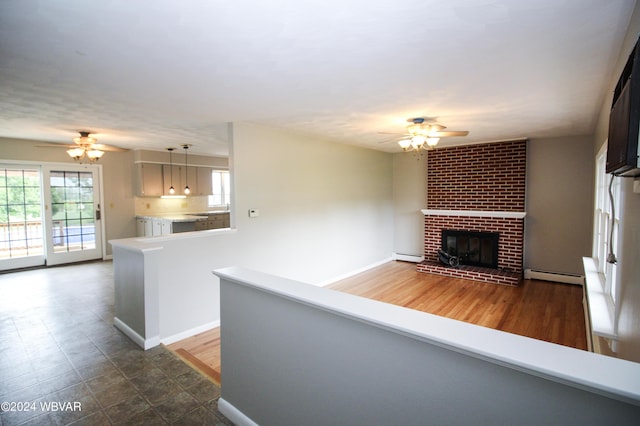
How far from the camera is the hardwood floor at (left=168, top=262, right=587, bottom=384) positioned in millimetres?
3389

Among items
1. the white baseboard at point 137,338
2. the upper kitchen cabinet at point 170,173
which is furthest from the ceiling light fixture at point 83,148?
the white baseboard at point 137,338

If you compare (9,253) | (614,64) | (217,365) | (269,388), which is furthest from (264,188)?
(9,253)

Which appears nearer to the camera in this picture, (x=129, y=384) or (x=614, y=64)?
(x=614, y=64)

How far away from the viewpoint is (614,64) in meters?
2.25

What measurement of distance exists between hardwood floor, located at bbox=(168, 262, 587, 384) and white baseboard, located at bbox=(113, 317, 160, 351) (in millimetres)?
198

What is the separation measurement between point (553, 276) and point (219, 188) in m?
7.83

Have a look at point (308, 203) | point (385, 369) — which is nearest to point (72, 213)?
point (308, 203)

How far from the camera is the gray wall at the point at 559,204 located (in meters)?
5.33

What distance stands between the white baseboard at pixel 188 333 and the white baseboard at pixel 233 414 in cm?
141

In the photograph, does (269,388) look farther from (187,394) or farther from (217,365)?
(217,365)

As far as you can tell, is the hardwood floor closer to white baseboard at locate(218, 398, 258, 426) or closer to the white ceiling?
white baseboard at locate(218, 398, 258, 426)

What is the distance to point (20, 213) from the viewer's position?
5.87 m

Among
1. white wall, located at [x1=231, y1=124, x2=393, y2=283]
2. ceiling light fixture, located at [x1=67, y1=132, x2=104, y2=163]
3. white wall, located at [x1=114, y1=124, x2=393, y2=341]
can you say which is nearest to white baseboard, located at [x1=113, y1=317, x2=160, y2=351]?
white wall, located at [x1=114, y1=124, x2=393, y2=341]

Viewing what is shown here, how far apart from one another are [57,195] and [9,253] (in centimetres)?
128
